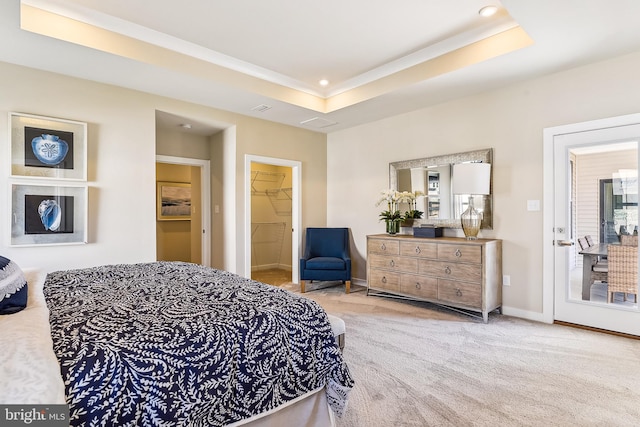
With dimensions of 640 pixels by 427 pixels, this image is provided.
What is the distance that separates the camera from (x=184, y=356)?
1.18 metres

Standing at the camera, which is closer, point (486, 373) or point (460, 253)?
point (486, 373)

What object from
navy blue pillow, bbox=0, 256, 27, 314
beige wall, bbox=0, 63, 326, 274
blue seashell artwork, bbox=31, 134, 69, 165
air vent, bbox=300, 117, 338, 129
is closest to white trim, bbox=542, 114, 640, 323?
air vent, bbox=300, 117, 338, 129

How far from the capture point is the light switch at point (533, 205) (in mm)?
3510

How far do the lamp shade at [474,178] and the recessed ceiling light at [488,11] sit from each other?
146cm

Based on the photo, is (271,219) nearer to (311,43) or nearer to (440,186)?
(440,186)

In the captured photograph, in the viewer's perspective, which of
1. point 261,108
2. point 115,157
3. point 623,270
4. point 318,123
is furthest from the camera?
point 318,123

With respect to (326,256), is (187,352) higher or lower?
higher

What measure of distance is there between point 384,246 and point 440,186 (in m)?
1.05

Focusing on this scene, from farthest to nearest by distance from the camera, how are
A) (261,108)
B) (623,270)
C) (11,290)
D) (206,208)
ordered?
(206,208) → (261,108) → (623,270) → (11,290)

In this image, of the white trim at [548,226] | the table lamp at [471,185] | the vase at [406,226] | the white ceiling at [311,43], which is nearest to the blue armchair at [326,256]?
the vase at [406,226]

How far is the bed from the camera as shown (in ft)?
3.35

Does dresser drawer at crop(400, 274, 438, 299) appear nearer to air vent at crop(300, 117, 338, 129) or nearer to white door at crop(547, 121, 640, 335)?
white door at crop(547, 121, 640, 335)

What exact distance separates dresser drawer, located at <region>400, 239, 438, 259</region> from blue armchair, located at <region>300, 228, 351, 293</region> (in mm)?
964

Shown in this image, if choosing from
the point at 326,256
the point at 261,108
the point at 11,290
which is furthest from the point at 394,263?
the point at 11,290
